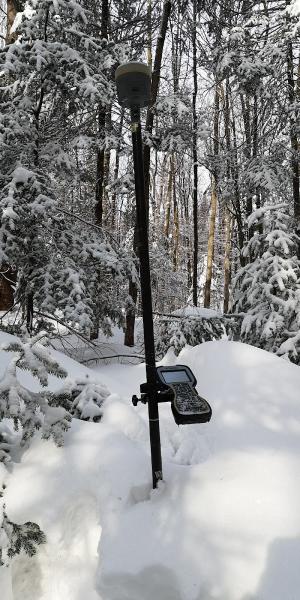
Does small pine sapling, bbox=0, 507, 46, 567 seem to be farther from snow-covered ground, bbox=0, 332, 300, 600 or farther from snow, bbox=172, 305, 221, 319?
snow, bbox=172, 305, 221, 319

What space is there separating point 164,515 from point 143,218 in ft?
5.61

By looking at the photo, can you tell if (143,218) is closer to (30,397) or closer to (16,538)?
(30,397)

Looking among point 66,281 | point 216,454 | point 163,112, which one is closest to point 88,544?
point 216,454

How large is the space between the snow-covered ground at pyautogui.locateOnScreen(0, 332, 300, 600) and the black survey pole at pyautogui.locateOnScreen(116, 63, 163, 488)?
0.26 metres

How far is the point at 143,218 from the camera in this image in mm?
2641

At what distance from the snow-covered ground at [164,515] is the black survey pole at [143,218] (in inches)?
10.3

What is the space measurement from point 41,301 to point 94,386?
11.2 ft

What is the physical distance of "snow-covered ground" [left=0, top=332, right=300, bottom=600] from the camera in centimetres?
199

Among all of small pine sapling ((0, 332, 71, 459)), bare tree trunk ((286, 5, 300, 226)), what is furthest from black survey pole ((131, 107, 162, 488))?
bare tree trunk ((286, 5, 300, 226))

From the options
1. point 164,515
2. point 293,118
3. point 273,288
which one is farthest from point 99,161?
point 164,515

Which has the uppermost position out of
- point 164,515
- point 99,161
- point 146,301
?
point 99,161

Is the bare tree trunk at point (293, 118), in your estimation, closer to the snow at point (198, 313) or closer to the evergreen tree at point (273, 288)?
the evergreen tree at point (273, 288)

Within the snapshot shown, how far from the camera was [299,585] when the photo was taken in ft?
6.07

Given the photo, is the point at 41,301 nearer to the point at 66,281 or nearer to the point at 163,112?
the point at 66,281
